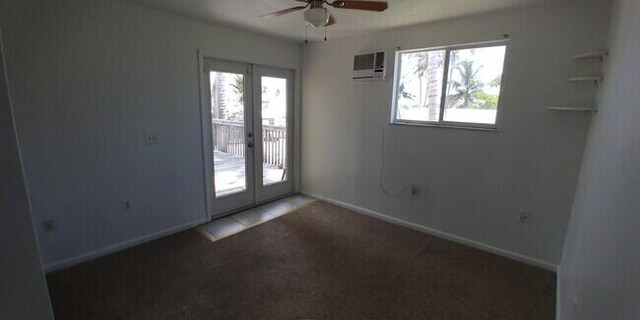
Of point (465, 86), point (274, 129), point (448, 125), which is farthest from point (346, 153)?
point (465, 86)

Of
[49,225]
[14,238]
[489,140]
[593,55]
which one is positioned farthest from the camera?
[489,140]

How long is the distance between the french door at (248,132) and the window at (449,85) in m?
1.74

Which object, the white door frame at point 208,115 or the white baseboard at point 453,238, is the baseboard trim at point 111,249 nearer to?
the white door frame at point 208,115

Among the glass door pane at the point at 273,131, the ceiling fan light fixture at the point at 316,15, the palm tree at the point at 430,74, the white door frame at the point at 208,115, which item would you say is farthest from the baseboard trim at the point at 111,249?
the palm tree at the point at 430,74

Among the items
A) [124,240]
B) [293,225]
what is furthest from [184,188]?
[293,225]

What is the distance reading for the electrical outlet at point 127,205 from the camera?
2.98 meters

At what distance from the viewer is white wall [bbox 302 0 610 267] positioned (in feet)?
8.39

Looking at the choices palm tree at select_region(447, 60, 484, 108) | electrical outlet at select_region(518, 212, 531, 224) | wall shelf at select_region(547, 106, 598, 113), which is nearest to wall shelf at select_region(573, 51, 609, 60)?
wall shelf at select_region(547, 106, 598, 113)

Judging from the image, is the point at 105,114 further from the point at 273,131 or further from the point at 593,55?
the point at 593,55

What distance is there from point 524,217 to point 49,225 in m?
4.37

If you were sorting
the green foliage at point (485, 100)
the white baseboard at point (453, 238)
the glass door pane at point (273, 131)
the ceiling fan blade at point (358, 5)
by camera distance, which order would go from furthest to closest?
the glass door pane at point (273, 131) → the green foliage at point (485, 100) → the white baseboard at point (453, 238) → the ceiling fan blade at point (358, 5)

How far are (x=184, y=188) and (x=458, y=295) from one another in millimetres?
3024

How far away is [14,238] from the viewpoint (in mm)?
955

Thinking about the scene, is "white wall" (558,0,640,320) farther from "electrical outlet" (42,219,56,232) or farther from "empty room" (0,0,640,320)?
"electrical outlet" (42,219,56,232)
